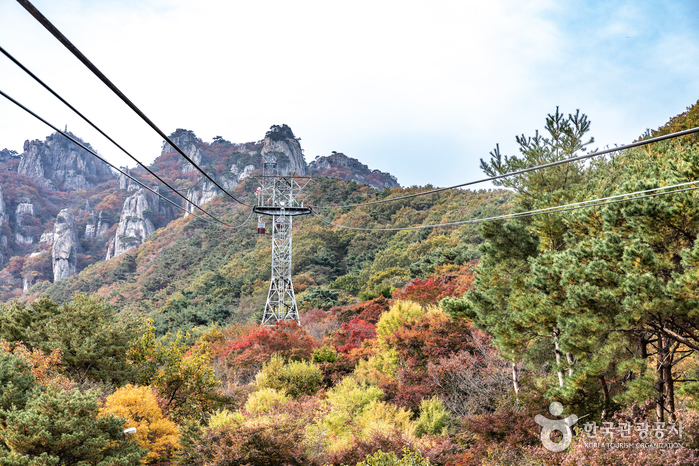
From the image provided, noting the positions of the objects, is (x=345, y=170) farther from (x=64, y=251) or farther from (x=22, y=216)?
(x=22, y=216)

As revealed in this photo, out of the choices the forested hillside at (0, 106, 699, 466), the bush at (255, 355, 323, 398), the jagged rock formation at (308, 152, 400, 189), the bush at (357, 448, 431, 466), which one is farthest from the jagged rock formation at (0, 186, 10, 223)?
the bush at (357, 448, 431, 466)

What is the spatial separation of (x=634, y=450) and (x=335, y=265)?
41.3 m

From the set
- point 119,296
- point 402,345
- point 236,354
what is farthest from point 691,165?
point 119,296

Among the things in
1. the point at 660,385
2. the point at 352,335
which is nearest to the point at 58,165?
the point at 352,335

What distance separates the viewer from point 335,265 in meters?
47.3

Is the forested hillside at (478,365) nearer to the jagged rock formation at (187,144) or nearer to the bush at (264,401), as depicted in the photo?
the bush at (264,401)

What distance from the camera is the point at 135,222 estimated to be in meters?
90.7

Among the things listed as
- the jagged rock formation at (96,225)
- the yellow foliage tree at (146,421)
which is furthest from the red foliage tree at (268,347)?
the jagged rock formation at (96,225)

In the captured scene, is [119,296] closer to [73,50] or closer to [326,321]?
[326,321]

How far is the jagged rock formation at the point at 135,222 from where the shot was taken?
8681cm

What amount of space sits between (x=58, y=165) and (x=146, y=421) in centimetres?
13120

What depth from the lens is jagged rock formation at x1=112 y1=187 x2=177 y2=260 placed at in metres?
86.8

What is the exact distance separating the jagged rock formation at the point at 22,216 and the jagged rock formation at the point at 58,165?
1374cm

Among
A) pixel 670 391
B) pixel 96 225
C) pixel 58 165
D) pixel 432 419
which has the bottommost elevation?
pixel 432 419
